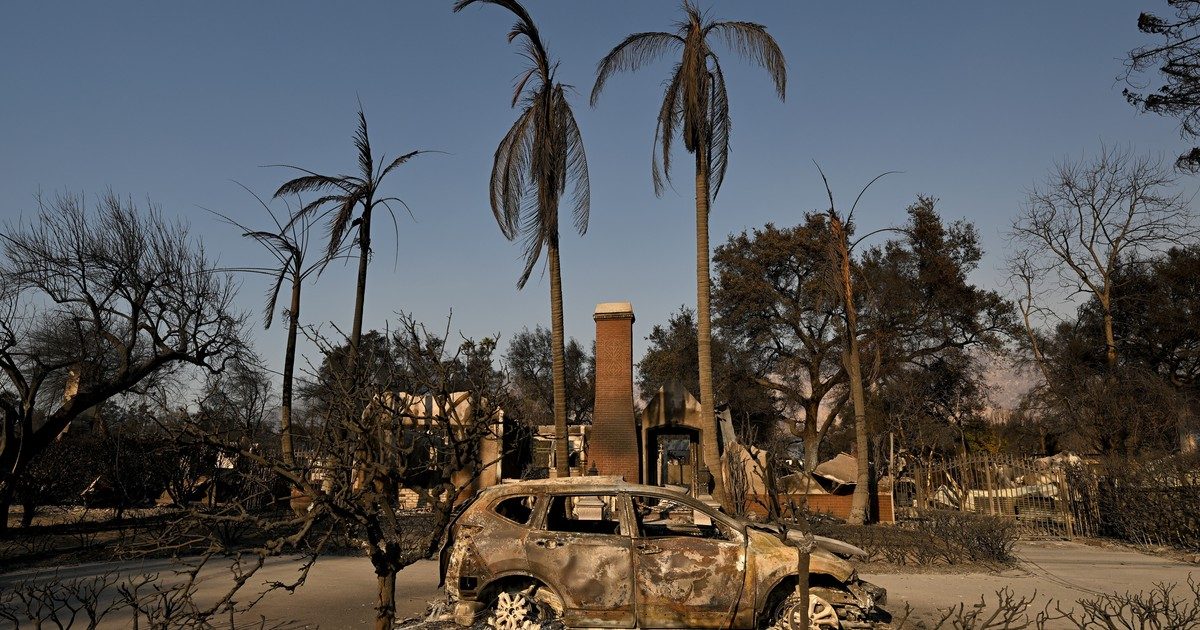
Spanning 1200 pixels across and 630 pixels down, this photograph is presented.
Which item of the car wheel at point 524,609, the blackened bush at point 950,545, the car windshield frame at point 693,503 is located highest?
the car windshield frame at point 693,503

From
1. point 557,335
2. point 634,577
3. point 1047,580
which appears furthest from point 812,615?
point 557,335

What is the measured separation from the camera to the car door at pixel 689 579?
704 cm

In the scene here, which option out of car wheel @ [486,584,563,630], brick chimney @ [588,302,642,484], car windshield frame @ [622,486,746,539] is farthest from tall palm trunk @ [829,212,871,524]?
car wheel @ [486,584,563,630]

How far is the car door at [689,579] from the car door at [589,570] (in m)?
0.14

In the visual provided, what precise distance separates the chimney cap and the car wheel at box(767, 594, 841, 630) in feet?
50.4

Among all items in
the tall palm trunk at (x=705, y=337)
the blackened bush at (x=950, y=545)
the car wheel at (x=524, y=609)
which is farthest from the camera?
Result: the tall palm trunk at (x=705, y=337)

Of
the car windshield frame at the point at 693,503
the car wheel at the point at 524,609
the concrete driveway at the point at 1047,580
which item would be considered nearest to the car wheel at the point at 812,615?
the car windshield frame at the point at 693,503

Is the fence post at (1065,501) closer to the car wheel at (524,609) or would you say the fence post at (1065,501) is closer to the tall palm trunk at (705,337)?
the tall palm trunk at (705,337)

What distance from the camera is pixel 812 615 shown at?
280 inches

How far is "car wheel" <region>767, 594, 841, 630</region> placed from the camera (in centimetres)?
703

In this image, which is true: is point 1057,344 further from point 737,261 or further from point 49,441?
point 49,441

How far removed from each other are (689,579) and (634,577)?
0.52 meters

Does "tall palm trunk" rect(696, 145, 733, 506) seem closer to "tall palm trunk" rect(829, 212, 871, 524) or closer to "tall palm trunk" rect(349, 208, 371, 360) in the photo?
"tall palm trunk" rect(829, 212, 871, 524)

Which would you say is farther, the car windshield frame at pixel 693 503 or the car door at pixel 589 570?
the car windshield frame at pixel 693 503
